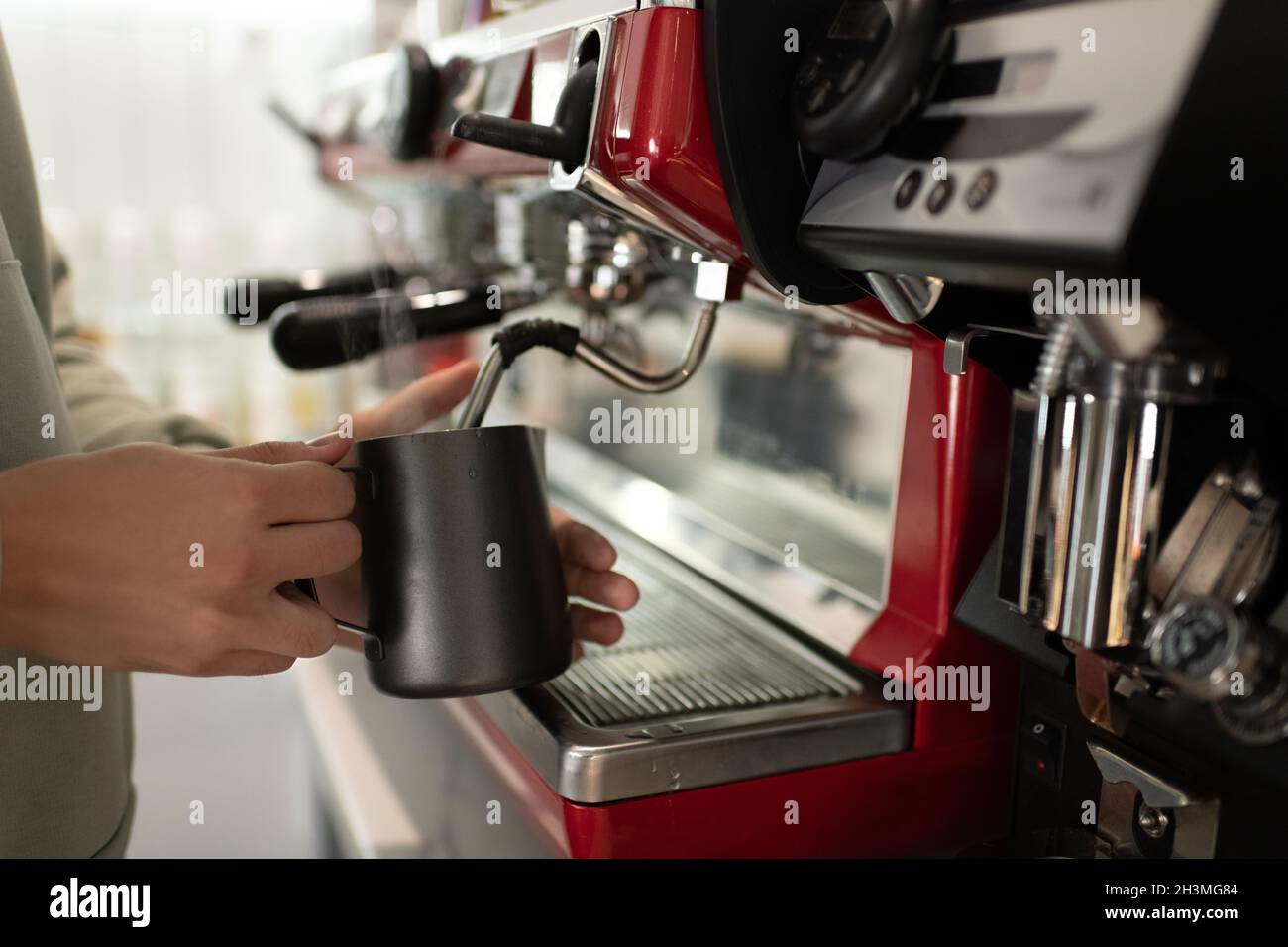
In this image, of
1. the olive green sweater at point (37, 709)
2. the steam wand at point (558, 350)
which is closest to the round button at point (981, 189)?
the steam wand at point (558, 350)

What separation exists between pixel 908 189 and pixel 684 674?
15.0 inches

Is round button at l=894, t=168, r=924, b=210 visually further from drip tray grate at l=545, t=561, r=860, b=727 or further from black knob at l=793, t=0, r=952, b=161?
drip tray grate at l=545, t=561, r=860, b=727

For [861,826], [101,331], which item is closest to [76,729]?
[861,826]

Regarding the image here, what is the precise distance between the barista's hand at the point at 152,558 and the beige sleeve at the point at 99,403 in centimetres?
30

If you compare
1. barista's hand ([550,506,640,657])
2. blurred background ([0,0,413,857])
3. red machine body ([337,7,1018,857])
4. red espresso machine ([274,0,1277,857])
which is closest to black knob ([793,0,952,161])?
red espresso machine ([274,0,1277,857])

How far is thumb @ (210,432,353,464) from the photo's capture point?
0.50m

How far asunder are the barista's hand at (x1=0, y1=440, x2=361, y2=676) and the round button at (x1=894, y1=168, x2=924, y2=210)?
10.6 inches

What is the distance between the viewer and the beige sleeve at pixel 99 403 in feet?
2.39

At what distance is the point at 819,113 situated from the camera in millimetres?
396

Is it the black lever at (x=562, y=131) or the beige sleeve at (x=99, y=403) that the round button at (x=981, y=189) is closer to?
the black lever at (x=562, y=131)

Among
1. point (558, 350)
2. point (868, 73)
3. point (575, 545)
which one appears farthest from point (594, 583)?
point (868, 73)

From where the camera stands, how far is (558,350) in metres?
0.60
